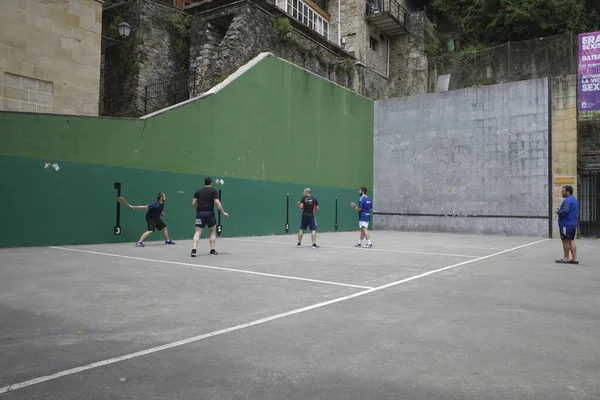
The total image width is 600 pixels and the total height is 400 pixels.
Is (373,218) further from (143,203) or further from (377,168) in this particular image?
(143,203)

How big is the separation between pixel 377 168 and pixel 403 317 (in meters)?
18.9

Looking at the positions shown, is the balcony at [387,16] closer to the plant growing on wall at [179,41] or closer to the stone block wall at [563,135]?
the plant growing on wall at [179,41]

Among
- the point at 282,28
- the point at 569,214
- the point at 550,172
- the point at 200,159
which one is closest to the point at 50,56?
the point at 200,159

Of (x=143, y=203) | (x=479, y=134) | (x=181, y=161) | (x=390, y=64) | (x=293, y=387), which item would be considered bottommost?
(x=293, y=387)

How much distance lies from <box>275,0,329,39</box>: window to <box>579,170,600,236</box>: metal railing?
53.9ft

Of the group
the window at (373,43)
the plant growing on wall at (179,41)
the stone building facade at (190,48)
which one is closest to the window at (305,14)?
the stone building facade at (190,48)

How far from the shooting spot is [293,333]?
4.05 meters

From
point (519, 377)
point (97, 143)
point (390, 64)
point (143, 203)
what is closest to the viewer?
point (519, 377)

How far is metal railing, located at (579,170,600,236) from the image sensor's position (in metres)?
18.9

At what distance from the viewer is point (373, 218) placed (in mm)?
22984

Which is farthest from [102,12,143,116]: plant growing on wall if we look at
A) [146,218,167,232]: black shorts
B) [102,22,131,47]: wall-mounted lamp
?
[146,218,167,232]: black shorts

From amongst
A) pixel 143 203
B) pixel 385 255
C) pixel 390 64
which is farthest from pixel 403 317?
pixel 390 64

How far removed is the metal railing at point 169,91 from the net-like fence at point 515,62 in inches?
605

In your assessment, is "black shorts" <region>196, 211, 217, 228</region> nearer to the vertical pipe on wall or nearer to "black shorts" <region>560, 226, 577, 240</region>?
"black shorts" <region>560, 226, 577, 240</region>
